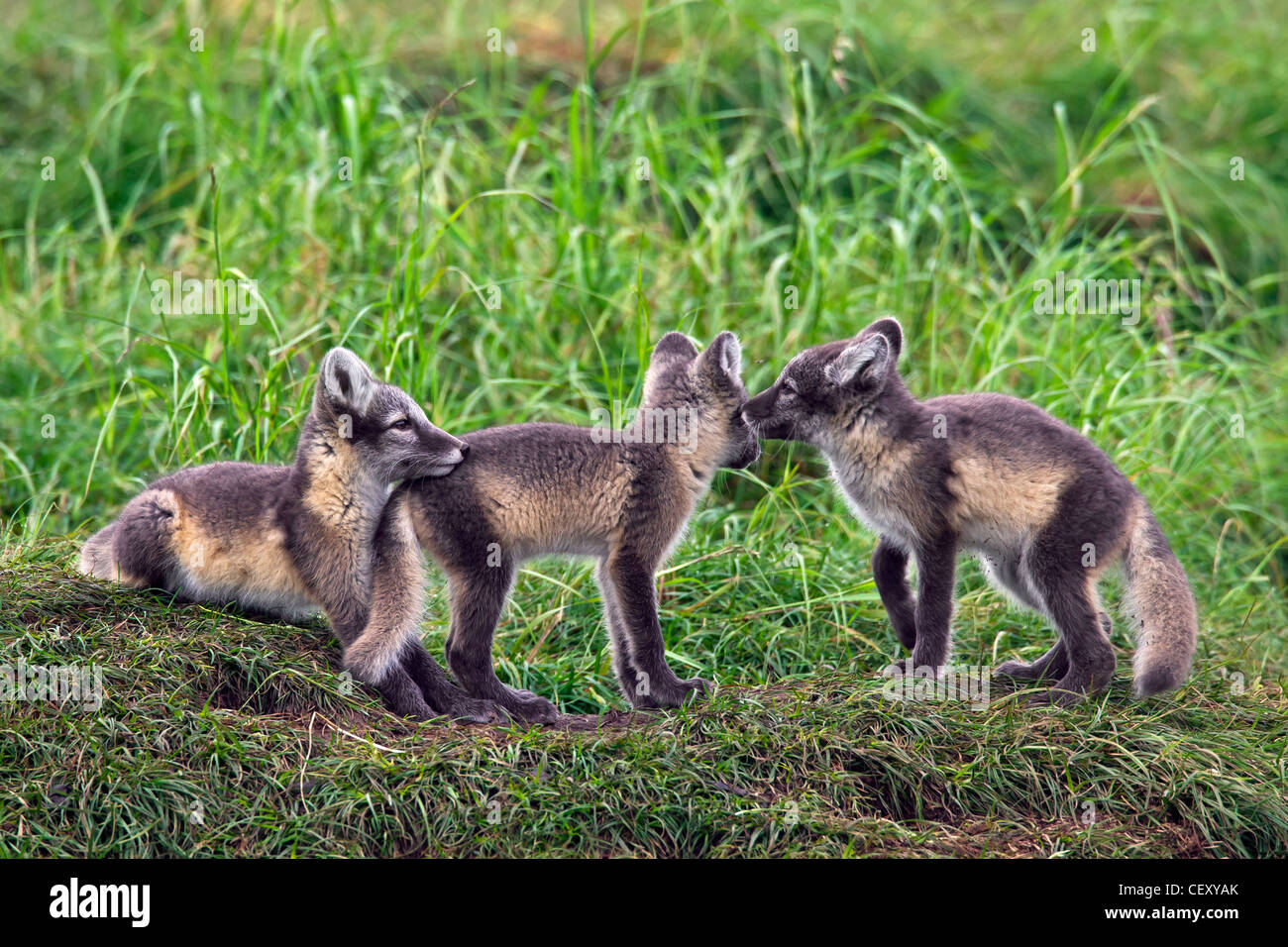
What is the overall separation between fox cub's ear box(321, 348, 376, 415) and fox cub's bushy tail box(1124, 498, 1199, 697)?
9.94 ft

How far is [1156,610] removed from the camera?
16.1 ft

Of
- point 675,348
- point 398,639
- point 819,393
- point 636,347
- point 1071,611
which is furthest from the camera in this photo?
point 636,347

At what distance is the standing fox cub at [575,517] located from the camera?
4676 millimetres

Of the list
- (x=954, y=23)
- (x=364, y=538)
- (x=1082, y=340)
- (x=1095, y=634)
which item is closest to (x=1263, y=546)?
(x=1082, y=340)

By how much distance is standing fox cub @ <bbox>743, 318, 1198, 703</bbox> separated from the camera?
4.88 m

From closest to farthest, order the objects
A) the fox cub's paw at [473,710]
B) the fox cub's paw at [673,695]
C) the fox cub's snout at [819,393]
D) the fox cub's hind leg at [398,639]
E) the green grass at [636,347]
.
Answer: the green grass at [636,347] → the fox cub's hind leg at [398,639] → the fox cub's paw at [473,710] → the fox cub's paw at [673,695] → the fox cub's snout at [819,393]

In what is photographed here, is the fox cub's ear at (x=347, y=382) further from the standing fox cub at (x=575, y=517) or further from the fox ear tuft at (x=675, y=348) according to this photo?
the fox ear tuft at (x=675, y=348)

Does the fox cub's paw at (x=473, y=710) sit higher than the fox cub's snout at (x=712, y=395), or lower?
lower

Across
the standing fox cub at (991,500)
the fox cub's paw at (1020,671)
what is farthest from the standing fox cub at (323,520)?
the fox cub's paw at (1020,671)

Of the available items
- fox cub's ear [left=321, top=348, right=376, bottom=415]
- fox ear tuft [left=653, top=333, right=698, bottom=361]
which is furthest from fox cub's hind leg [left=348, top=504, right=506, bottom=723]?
fox ear tuft [left=653, top=333, right=698, bottom=361]

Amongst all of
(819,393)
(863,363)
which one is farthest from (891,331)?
(819,393)

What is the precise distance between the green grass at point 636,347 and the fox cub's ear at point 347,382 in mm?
954

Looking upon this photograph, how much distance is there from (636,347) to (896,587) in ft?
7.42

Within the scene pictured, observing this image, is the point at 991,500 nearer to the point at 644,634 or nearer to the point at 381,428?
the point at 644,634
